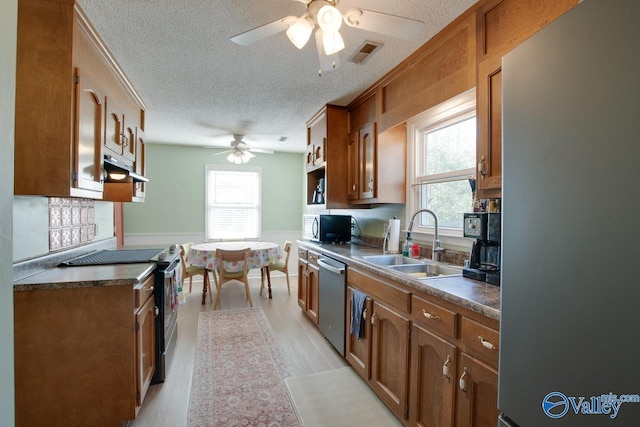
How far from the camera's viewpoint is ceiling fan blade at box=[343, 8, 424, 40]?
1.38 meters

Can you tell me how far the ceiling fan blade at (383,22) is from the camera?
4.53ft

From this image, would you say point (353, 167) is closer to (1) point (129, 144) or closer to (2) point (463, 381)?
(1) point (129, 144)

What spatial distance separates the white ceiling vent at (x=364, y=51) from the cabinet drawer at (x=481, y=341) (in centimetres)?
178

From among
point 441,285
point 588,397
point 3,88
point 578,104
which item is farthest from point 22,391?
point 578,104

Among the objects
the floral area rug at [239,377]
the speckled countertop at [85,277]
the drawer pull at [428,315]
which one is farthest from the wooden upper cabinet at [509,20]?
the floral area rug at [239,377]

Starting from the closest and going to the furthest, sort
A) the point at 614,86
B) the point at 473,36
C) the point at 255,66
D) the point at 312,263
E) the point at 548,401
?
the point at 614,86, the point at 548,401, the point at 473,36, the point at 255,66, the point at 312,263

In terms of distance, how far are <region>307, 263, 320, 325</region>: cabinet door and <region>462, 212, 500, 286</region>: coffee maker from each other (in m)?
1.66

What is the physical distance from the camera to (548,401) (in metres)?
0.72

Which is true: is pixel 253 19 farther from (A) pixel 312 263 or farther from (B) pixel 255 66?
(A) pixel 312 263

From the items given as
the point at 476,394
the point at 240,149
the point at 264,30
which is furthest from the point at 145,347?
the point at 240,149

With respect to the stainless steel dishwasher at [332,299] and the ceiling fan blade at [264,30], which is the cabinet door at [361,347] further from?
the ceiling fan blade at [264,30]

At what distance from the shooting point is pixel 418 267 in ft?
7.22

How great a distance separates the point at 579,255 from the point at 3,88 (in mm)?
1274

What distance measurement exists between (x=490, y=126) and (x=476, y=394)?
122cm
